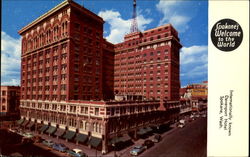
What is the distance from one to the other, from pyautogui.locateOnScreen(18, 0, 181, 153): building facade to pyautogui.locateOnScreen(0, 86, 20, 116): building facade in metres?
7.44

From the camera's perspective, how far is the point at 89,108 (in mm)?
31438

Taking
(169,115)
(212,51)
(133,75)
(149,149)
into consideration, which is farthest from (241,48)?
(133,75)

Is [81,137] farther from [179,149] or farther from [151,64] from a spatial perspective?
[151,64]

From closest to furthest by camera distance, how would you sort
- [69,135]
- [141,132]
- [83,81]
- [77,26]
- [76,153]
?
[76,153]
[69,135]
[141,132]
[77,26]
[83,81]

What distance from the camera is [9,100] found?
55469 mm

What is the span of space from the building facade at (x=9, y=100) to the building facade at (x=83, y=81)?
7445 mm

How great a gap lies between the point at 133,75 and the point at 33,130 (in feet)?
119

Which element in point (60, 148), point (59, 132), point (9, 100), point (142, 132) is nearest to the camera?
point (60, 148)

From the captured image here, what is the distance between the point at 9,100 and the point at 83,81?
34.8 m

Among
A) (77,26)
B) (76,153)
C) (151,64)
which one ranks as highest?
(77,26)

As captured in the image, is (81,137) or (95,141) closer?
(95,141)

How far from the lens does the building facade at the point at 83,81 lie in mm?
31953

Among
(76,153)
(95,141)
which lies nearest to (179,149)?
(95,141)

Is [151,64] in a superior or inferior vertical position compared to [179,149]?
superior
